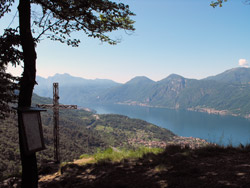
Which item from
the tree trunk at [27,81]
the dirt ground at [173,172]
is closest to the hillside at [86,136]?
the dirt ground at [173,172]

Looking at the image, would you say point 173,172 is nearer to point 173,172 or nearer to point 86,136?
point 173,172

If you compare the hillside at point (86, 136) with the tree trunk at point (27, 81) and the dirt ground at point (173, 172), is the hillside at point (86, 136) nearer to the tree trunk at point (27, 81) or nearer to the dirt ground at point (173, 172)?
the dirt ground at point (173, 172)

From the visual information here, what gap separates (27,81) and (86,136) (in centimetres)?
11170

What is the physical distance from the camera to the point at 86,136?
110 meters

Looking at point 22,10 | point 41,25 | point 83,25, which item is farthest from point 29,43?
point 83,25

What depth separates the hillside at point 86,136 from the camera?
58.0 meters

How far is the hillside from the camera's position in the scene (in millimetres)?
58006

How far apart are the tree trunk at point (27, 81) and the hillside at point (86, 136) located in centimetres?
4305

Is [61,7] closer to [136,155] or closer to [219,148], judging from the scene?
[136,155]

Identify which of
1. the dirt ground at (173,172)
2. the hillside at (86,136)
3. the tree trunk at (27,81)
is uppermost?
the tree trunk at (27,81)

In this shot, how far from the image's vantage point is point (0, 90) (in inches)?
228

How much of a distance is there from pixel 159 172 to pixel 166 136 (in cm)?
12296

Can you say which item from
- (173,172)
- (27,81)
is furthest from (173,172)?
(27,81)

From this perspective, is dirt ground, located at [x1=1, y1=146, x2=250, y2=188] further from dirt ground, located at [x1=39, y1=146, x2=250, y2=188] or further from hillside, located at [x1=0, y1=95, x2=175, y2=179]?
hillside, located at [x1=0, y1=95, x2=175, y2=179]
